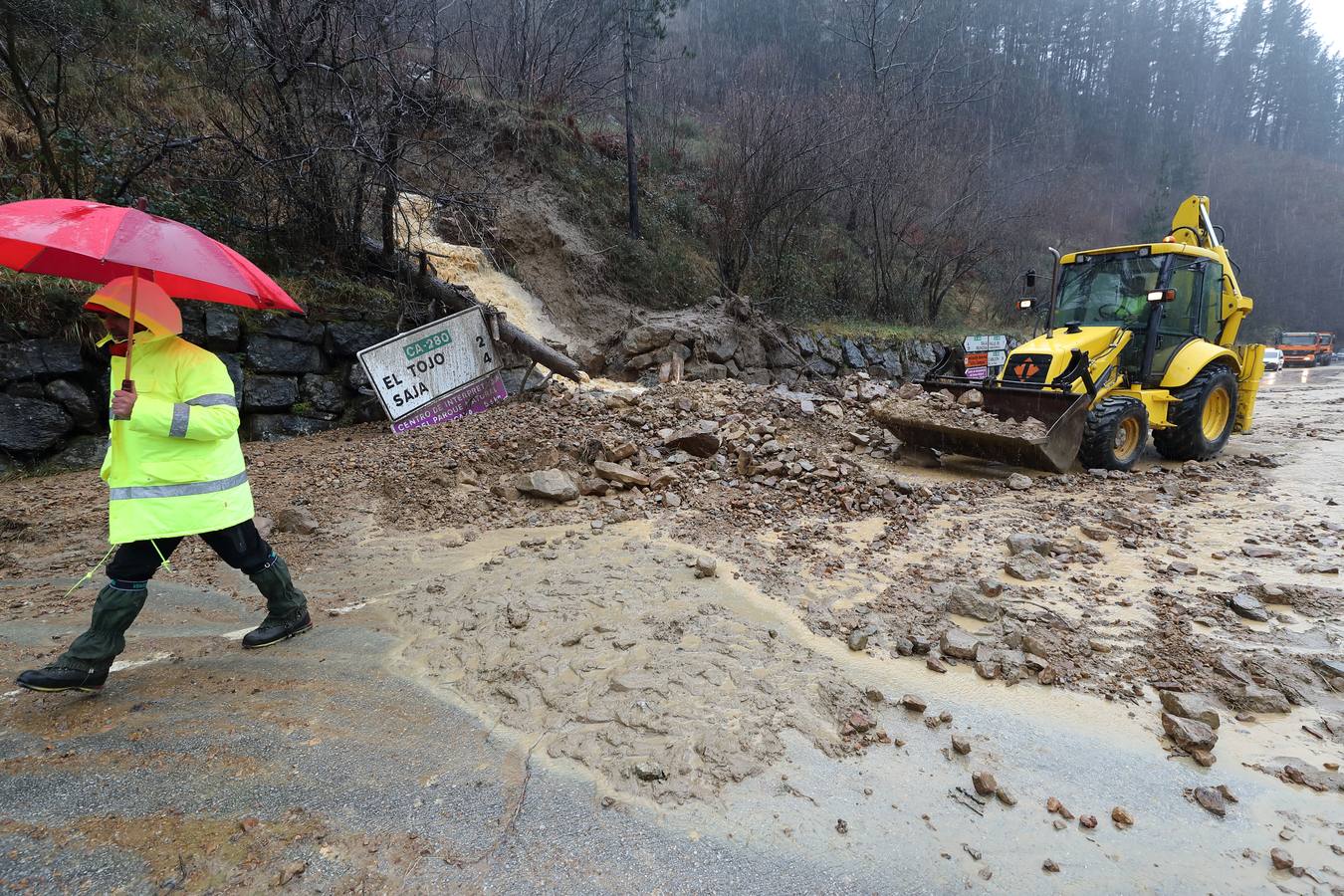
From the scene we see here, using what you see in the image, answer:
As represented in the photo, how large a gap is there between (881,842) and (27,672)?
3.31 metres

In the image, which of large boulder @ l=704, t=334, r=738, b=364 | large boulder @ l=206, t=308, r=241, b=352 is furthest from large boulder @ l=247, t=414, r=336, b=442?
large boulder @ l=704, t=334, r=738, b=364

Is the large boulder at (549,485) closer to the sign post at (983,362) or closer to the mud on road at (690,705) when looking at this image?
the mud on road at (690,705)

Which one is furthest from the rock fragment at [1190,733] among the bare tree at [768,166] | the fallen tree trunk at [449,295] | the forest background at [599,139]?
the bare tree at [768,166]

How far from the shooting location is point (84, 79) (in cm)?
846

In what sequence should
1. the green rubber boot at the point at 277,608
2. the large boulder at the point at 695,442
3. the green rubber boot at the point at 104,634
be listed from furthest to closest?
the large boulder at the point at 695,442, the green rubber boot at the point at 277,608, the green rubber boot at the point at 104,634

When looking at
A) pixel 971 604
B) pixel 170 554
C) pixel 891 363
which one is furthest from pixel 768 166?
pixel 170 554

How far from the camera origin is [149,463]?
2619 millimetres

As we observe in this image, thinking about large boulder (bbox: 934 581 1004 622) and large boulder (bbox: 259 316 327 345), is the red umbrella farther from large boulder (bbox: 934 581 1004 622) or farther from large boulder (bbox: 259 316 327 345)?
large boulder (bbox: 259 316 327 345)

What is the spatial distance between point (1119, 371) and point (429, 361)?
26.6 ft

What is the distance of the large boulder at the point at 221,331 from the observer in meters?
6.92

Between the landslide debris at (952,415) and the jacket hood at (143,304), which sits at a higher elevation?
the jacket hood at (143,304)

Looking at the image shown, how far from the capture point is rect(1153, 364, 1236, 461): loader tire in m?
7.48

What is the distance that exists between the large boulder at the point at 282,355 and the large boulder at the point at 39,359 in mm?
1455

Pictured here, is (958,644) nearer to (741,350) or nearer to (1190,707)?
(1190,707)
